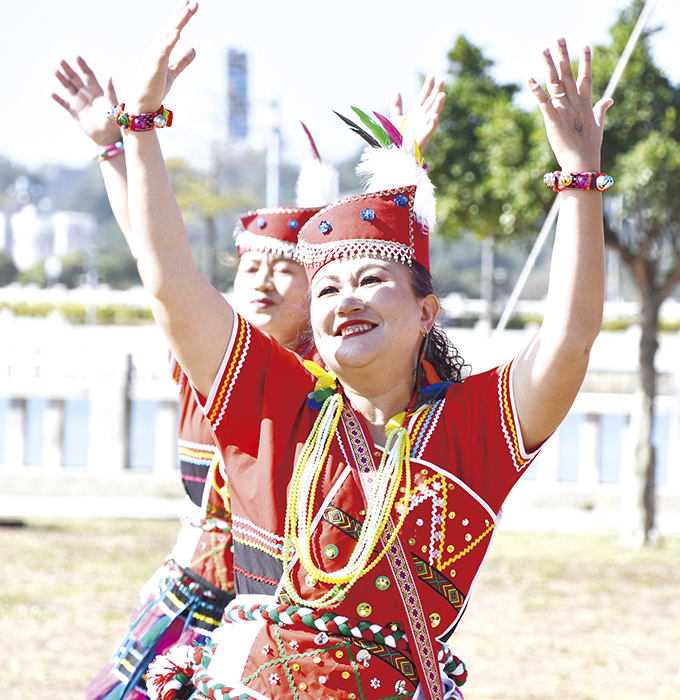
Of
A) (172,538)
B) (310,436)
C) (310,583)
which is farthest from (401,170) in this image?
(172,538)

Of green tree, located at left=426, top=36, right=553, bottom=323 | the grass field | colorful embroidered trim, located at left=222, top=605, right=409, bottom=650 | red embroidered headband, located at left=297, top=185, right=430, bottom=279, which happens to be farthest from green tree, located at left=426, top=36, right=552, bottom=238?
colorful embroidered trim, located at left=222, top=605, right=409, bottom=650

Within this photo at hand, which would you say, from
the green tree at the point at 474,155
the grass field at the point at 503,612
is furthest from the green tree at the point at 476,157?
the grass field at the point at 503,612

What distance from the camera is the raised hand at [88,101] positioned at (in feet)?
8.49

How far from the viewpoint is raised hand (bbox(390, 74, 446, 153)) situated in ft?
8.83

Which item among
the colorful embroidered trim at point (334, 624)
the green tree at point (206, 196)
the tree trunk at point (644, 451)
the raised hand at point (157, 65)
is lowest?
the tree trunk at point (644, 451)

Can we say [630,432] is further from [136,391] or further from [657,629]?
[136,391]

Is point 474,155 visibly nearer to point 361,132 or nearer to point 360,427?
point 361,132

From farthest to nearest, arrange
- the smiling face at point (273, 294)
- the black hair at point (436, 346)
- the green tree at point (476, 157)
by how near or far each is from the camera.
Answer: the green tree at point (476, 157)
the smiling face at point (273, 294)
the black hair at point (436, 346)

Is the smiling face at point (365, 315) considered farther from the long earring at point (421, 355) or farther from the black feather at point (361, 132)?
the black feather at point (361, 132)

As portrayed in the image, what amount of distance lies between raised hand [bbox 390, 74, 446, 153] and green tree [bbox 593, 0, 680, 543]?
4812mm

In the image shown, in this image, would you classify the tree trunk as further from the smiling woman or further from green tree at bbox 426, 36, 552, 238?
the smiling woman

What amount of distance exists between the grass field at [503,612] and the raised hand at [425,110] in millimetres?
3240

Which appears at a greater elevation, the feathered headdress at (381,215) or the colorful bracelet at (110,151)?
the colorful bracelet at (110,151)

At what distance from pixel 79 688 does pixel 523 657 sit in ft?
7.96
